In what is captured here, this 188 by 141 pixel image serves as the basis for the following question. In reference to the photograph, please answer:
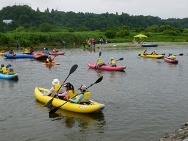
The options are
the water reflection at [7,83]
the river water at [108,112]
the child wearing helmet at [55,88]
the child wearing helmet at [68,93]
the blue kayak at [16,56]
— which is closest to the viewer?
the river water at [108,112]

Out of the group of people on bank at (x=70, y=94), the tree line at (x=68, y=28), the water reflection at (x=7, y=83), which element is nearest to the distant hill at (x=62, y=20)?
the tree line at (x=68, y=28)

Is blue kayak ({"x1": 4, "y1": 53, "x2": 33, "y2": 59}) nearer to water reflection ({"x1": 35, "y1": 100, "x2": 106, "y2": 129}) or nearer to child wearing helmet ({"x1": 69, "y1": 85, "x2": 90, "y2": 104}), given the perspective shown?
water reflection ({"x1": 35, "y1": 100, "x2": 106, "y2": 129})

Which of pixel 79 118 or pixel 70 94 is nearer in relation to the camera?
pixel 79 118

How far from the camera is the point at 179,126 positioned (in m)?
11.7

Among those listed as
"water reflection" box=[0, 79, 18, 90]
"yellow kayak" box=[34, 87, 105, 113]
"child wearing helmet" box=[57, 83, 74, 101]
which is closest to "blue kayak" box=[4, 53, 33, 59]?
"water reflection" box=[0, 79, 18, 90]

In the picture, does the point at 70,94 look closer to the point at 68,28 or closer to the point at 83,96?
the point at 83,96

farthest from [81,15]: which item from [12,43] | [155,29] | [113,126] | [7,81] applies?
[113,126]

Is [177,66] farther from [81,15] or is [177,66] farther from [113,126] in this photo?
[81,15]

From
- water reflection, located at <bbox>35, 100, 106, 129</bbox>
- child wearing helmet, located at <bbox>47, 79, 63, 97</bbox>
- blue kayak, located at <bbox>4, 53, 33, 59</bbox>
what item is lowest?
water reflection, located at <bbox>35, 100, 106, 129</bbox>

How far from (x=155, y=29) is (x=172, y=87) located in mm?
67780

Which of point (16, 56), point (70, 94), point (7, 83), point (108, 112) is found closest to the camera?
point (108, 112)

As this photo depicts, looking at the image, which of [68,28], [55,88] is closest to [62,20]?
[68,28]

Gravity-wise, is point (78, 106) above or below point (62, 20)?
below

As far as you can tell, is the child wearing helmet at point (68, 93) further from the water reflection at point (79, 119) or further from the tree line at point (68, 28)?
the tree line at point (68, 28)
